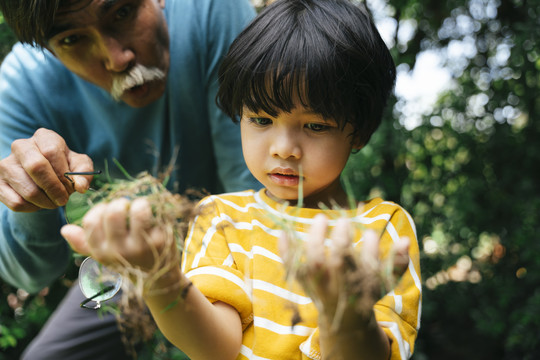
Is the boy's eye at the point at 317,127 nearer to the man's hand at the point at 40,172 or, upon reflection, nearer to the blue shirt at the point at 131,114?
the man's hand at the point at 40,172

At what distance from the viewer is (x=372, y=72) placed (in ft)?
3.80

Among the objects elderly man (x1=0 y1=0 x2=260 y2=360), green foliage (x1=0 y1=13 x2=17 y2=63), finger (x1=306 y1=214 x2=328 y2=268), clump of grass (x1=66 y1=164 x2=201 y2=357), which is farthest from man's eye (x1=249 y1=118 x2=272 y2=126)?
green foliage (x1=0 y1=13 x2=17 y2=63)

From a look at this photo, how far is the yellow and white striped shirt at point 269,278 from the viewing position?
3.30 feet

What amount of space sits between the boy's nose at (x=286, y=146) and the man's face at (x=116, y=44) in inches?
27.4

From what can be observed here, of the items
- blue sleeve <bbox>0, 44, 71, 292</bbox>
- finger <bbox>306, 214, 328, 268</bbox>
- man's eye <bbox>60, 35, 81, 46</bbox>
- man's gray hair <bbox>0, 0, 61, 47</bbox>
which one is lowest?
blue sleeve <bbox>0, 44, 71, 292</bbox>

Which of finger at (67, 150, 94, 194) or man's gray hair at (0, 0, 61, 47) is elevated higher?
man's gray hair at (0, 0, 61, 47)

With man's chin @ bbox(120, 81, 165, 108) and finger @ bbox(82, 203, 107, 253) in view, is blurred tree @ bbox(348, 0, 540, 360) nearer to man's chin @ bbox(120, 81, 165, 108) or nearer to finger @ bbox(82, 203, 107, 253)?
man's chin @ bbox(120, 81, 165, 108)

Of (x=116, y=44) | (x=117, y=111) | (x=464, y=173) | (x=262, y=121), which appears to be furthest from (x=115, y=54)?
(x=464, y=173)

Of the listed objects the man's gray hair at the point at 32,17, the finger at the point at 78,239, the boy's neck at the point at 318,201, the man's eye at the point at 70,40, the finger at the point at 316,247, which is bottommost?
the boy's neck at the point at 318,201

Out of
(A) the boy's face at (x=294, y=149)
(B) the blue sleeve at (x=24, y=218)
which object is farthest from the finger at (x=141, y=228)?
(B) the blue sleeve at (x=24, y=218)

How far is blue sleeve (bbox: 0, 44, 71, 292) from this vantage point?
1743mm

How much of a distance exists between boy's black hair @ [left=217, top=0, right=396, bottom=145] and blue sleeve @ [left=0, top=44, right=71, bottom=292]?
0.96 meters

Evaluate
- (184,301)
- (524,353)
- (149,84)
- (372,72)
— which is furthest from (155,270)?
(524,353)

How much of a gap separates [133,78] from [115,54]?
116 mm
